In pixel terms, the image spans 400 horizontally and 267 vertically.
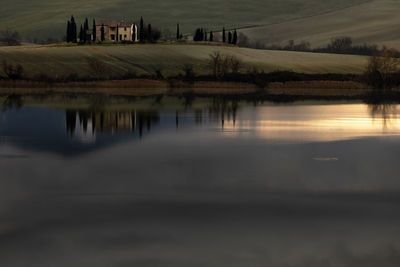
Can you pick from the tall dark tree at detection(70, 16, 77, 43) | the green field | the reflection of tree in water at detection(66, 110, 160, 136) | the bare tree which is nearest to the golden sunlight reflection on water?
the reflection of tree in water at detection(66, 110, 160, 136)

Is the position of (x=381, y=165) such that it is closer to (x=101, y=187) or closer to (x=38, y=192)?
(x=101, y=187)

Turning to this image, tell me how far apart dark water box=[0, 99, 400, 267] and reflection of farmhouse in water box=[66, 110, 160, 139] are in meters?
1.05

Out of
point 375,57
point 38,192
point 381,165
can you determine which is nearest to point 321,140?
point 381,165

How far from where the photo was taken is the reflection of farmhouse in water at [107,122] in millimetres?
31998

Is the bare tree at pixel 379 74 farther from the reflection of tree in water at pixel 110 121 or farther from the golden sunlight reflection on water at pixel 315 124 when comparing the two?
the reflection of tree in water at pixel 110 121

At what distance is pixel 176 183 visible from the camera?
691 inches

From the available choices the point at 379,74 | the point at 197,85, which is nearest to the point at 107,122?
the point at 197,85

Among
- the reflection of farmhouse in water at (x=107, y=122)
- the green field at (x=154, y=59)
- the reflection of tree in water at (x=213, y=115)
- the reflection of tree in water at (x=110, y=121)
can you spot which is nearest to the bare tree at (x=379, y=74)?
the green field at (x=154, y=59)

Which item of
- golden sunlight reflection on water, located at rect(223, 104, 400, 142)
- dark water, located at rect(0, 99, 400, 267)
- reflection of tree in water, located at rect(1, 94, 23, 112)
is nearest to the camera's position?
dark water, located at rect(0, 99, 400, 267)

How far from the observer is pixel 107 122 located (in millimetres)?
36750

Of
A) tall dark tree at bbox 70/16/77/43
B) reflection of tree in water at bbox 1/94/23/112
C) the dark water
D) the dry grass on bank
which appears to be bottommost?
the dark water

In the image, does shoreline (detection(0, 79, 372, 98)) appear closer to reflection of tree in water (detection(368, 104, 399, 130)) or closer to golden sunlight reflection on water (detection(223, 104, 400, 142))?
reflection of tree in water (detection(368, 104, 399, 130))

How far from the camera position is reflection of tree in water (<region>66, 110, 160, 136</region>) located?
3259 centimetres

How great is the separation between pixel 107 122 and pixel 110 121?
0.69 meters
